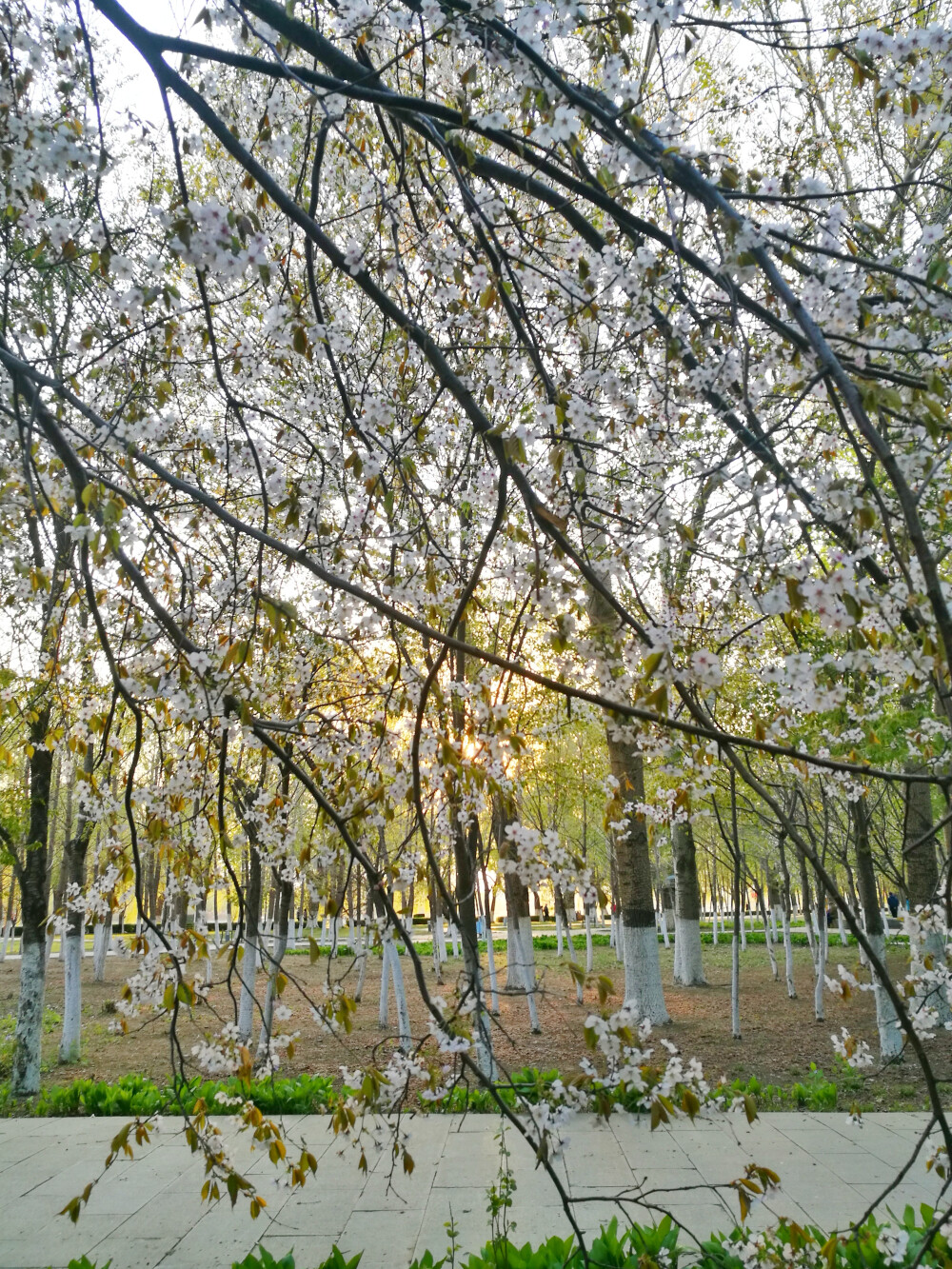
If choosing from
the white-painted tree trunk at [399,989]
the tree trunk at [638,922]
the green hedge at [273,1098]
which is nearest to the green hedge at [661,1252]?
the white-painted tree trunk at [399,989]

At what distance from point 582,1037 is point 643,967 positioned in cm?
136

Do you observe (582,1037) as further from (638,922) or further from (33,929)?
(33,929)

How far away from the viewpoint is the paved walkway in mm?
3869

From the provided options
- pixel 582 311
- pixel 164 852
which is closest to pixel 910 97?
pixel 582 311

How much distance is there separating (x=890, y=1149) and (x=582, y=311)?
16.5 feet

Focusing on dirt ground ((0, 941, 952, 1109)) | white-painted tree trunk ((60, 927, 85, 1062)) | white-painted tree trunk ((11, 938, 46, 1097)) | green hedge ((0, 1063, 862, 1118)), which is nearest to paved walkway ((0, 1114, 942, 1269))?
green hedge ((0, 1063, 862, 1118))

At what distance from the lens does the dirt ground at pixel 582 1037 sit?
7.12 m

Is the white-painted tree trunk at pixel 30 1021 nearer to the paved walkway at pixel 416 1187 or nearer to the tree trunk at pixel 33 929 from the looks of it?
the tree trunk at pixel 33 929

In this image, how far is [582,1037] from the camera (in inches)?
352

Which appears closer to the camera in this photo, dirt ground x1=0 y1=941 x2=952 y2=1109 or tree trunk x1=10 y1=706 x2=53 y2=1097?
tree trunk x1=10 y1=706 x2=53 y2=1097

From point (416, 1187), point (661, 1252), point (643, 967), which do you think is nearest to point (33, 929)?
point (416, 1187)

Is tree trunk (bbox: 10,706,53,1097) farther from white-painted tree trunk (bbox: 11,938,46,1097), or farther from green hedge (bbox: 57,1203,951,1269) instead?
green hedge (bbox: 57,1203,951,1269)

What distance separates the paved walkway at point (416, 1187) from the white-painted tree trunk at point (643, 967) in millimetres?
2497

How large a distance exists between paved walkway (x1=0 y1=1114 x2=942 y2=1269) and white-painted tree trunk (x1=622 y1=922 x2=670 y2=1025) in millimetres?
2497
